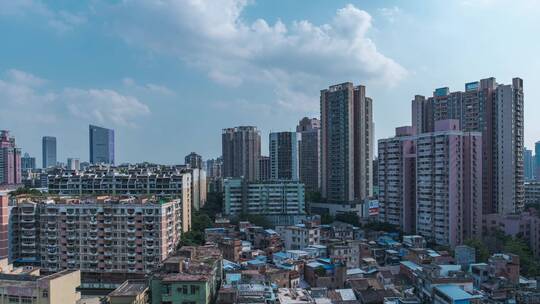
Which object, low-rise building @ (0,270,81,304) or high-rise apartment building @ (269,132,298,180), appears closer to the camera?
low-rise building @ (0,270,81,304)

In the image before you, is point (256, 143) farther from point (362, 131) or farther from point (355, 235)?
point (355, 235)

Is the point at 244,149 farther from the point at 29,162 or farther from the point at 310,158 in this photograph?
the point at 29,162

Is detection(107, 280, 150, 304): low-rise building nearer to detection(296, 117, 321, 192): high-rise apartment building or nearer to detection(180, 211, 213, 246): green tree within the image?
detection(180, 211, 213, 246): green tree

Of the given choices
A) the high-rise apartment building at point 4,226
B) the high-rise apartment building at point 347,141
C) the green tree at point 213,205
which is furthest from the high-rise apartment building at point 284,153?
the high-rise apartment building at point 4,226

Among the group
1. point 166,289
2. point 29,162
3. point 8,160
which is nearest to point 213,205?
point 166,289

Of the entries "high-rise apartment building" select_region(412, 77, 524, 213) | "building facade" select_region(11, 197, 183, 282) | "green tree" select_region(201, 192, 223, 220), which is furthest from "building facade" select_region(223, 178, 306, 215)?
"building facade" select_region(11, 197, 183, 282)

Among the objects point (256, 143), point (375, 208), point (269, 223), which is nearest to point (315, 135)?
point (256, 143)

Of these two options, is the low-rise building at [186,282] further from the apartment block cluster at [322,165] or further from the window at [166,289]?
the apartment block cluster at [322,165]
